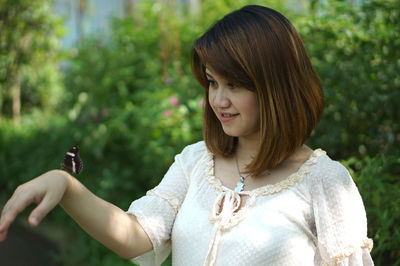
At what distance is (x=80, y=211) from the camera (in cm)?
141

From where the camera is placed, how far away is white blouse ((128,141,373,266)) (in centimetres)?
145

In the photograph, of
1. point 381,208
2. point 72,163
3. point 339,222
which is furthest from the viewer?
point 381,208

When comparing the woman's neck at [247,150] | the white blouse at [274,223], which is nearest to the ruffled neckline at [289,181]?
the white blouse at [274,223]

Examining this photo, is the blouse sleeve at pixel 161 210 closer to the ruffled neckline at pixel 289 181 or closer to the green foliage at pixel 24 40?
the ruffled neckline at pixel 289 181

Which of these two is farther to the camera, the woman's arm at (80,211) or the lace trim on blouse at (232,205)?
the lace trim on blouse at (232,205)

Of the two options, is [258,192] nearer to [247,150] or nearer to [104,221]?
[247,150]

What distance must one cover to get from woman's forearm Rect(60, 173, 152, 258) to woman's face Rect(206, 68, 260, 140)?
43 centimetres

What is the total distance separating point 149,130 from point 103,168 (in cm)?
70

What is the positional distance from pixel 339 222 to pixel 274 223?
19 centimetres

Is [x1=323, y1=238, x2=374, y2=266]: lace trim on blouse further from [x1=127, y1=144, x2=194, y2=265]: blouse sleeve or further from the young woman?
[x1=127, y1=144, x2=194, y2=265]: blouse sleeve

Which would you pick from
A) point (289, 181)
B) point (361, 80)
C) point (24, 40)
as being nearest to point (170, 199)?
point (289, 181)

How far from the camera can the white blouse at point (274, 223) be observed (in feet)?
4.75

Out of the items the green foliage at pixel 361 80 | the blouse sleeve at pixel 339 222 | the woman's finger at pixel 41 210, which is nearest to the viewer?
Answer: the woman's finger at pixel 41 210

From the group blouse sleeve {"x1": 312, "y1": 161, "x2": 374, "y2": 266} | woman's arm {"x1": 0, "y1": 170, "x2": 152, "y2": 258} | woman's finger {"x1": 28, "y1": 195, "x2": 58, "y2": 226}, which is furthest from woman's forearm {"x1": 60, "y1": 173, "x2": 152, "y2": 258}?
blouse sleeve {"x1": 312, "y1": 161, "x2": 374, "y2": 266}
